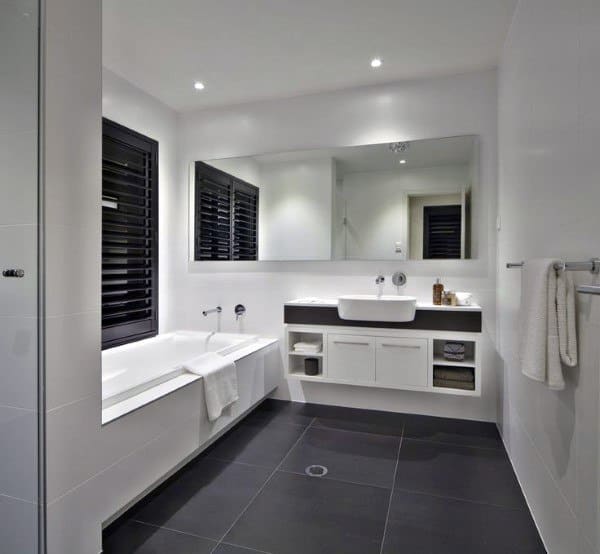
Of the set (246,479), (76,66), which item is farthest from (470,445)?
(76,66)

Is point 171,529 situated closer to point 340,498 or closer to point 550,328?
point 340,498

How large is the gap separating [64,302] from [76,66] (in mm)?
884

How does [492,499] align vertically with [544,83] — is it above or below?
below

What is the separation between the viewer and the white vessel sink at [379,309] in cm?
275

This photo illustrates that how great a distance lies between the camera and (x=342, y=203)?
330 cm

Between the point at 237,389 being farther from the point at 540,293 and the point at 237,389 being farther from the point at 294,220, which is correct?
the point at 540,293

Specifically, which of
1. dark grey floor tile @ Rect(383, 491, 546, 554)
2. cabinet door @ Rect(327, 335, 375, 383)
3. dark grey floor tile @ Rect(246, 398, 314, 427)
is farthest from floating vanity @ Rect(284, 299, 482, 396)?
dark grey floor tile @ Rect(383, 491, 546, 554)

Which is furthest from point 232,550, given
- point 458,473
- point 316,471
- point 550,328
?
point 550,328

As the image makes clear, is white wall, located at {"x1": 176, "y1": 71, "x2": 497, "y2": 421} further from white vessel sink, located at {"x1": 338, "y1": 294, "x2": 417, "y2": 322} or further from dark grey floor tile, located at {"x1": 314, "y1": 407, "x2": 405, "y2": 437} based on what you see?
white vessel sink, located at {"x1": 338, "y1": 294, "x2": 417, "y2": 322}

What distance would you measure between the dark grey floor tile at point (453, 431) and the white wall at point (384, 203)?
4.16ft

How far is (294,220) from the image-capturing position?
11.3ft

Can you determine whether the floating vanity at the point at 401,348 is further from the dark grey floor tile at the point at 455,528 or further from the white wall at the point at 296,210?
the dark grey floor tile at the point at 455,528

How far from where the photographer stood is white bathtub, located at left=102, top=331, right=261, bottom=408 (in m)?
2.41

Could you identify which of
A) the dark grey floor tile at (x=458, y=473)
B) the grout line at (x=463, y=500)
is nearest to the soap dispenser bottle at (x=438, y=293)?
the dark grey floor tile at (x=458, y=473)
